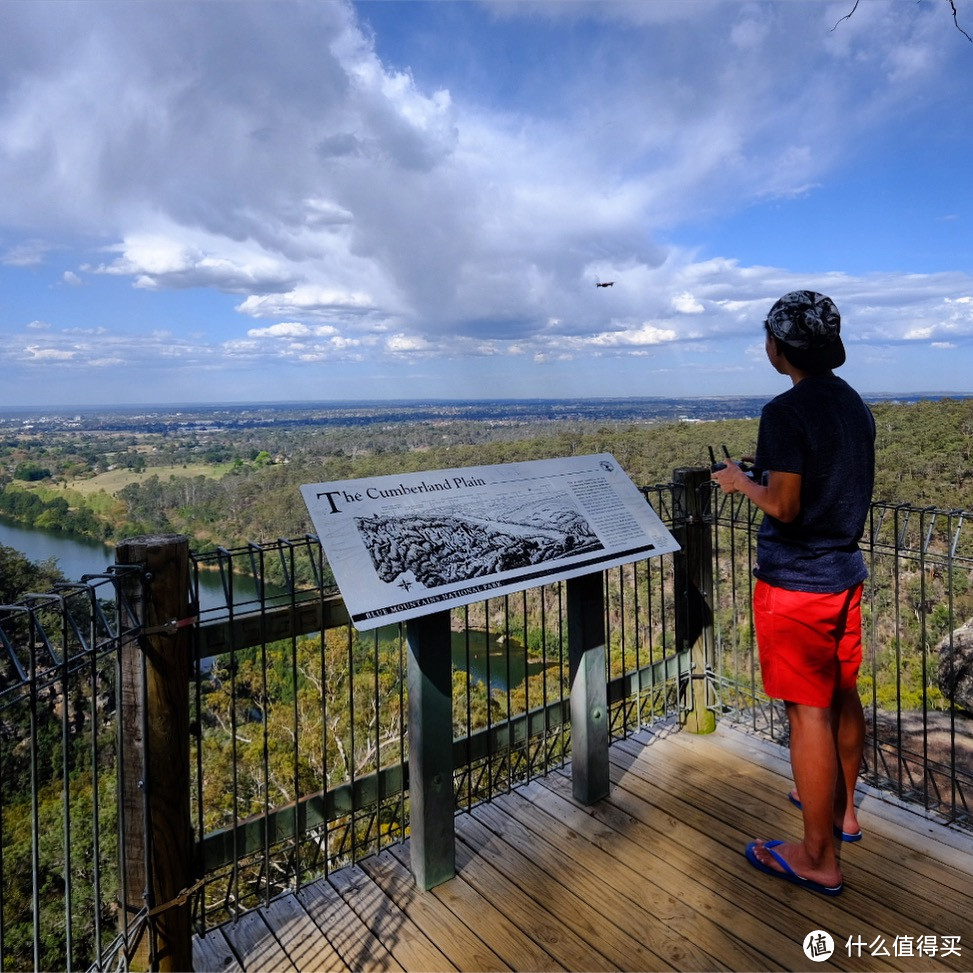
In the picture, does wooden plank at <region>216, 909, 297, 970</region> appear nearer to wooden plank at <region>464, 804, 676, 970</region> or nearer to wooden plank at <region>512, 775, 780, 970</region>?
wooden plank at <region>464, 804, 676, 970</region>

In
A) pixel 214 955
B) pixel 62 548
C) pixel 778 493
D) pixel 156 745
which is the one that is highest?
pixel 778 493

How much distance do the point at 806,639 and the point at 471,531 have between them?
1064mm

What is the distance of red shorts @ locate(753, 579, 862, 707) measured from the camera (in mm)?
2064

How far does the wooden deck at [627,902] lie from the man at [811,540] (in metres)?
0.20

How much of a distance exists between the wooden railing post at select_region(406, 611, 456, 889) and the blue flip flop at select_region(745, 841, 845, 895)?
101cm

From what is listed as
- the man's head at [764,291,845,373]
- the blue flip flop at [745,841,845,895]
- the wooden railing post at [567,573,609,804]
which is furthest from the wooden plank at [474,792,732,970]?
the man's head at [764,291,845,373]

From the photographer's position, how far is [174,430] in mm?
75688

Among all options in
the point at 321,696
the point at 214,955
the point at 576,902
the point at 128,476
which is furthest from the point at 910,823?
the point at 128,476

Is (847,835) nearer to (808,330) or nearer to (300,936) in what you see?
(808,330)

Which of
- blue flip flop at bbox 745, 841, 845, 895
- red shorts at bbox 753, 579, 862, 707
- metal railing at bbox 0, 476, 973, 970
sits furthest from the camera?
blue flip flop at bbox 745, 841, 845, 895

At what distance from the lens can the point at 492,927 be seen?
2123 mm

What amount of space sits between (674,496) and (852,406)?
129cm

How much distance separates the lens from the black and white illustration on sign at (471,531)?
2020 mm

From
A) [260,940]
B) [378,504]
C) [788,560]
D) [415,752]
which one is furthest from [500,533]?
[260,940]
